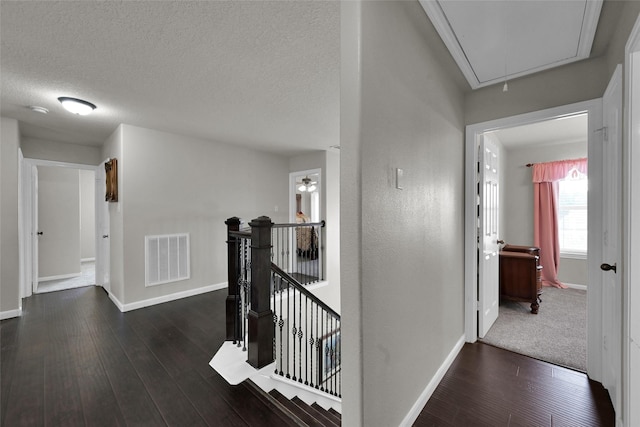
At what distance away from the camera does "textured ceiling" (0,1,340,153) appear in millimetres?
1641

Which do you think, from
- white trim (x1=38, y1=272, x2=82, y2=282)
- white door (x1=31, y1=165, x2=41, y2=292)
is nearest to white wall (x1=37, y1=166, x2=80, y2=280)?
white trim (x1=38, y1=272, x2=82, y2=282)

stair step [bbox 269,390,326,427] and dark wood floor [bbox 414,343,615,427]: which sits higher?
dark wood floor [bbox 414,343,615,427]

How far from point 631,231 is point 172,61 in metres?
3.11

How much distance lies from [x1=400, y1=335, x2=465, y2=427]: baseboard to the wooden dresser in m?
1.65

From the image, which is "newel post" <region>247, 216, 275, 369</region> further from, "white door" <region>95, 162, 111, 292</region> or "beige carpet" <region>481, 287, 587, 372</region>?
"white door" <region>95, 162, 111, 292</region>

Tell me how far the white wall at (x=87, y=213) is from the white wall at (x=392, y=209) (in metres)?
7.82

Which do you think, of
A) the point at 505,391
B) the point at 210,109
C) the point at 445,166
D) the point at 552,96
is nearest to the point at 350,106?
the point at 445,166

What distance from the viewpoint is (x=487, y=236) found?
2787 mm

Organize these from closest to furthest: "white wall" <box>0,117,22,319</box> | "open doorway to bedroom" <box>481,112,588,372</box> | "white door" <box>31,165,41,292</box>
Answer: "white wall" <box>0,117,22,319</box>
"open doorway to bedroom" <box>481,112,588,372</box>
"white door" <box>31,165,41,292</box>

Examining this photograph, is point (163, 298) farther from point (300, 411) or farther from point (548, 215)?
point (548, 215)

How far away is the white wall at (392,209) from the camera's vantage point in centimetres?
122

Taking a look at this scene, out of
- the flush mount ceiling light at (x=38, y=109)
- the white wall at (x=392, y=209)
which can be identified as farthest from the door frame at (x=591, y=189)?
the flush mount ceiling light at (x=38, y=109)

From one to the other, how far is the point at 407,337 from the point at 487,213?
1.82 m

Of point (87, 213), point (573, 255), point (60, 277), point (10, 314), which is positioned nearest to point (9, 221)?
point (10, 314)
